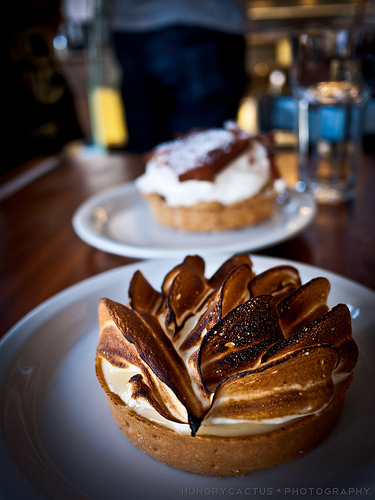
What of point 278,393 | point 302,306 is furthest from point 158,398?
point 302,306

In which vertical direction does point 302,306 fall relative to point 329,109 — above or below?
below

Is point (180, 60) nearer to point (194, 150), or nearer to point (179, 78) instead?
point (179, 78)

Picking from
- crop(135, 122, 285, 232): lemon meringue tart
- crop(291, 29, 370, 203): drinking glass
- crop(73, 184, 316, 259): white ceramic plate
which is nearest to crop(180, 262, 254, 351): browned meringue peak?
crop(73, 184, 316, 259): white ceramic plate

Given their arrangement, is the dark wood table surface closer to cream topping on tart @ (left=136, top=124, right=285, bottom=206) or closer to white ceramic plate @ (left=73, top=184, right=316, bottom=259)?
white ceramic plate @ (left=73, top=184, right=316, bottom=259)

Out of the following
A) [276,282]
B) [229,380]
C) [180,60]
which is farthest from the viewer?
[180,60]

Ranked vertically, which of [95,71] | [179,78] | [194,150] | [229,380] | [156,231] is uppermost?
[95,71]

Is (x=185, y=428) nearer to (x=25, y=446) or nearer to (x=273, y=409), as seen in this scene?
(x=273, y=409)
